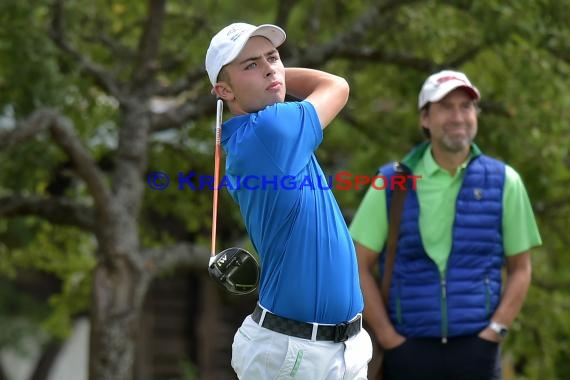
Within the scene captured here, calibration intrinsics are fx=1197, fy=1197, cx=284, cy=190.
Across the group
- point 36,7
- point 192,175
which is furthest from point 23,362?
point 36,7

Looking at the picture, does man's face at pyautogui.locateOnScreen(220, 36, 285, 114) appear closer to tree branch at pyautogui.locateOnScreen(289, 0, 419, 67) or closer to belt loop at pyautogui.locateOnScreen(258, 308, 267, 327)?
belt loop at pyautogui.locateOnScreen(258, 308, 267, 327)

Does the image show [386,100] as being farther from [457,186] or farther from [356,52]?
[457,186]

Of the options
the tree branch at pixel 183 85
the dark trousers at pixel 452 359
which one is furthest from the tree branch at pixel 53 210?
the dark trousers at pixel 452 359

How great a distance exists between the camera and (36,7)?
8055 millimetres

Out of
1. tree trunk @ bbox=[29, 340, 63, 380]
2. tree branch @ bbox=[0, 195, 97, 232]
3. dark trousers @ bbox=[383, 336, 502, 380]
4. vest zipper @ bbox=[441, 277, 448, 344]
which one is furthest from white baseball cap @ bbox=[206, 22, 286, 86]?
tree trunk @ bbox=[29, 340, 63, 380]

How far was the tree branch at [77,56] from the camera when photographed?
8.21 m

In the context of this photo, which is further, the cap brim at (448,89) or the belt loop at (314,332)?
the cap brim at (448,89)

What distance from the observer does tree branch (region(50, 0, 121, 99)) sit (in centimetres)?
821

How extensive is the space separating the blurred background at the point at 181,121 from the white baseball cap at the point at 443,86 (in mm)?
2328

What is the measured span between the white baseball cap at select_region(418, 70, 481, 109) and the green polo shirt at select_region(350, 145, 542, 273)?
26 centimetres

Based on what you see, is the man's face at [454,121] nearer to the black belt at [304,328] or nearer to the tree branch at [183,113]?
the black belt at [304,328]

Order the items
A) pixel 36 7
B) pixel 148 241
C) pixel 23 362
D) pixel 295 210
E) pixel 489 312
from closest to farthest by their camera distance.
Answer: pixel 295 210
pixel 489 312
pixel 36 7
pixel 148 241
pixel 23 362

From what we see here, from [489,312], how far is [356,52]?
3926mm

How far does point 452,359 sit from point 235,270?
1560 millimetres
